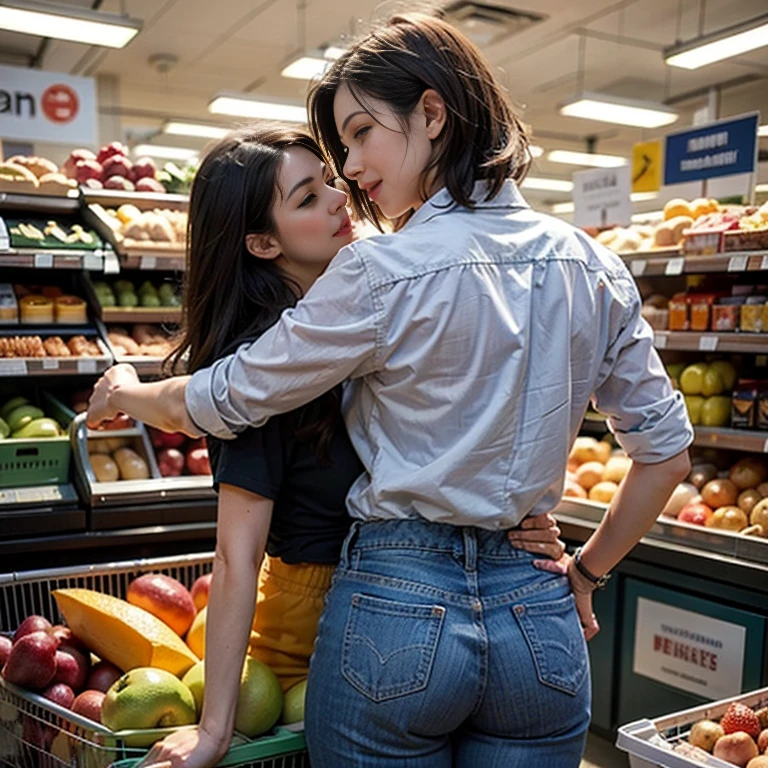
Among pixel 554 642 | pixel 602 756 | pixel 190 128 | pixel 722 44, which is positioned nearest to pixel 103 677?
pixel 554 642

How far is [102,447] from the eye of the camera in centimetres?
344

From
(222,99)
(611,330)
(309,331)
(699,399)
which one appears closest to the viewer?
(309,331)

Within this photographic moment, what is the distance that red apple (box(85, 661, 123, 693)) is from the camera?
1592 mm

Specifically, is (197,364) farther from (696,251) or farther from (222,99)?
(222,99)

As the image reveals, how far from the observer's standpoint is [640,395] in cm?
135

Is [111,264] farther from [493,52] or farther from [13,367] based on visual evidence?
[493,52]

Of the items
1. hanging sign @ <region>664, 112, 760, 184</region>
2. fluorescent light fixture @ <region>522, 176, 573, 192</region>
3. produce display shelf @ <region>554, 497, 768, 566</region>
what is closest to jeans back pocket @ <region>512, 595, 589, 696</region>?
produce display shelf @ <region>554, 497, 768, 566</region>

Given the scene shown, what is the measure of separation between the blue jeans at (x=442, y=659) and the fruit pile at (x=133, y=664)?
0.23 meters

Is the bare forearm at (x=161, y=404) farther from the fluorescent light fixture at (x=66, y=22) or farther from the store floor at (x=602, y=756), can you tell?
the fluorescent light fixture at (x=66, y=22)

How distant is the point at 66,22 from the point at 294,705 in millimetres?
6083

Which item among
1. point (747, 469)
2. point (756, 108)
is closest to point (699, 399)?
point (747, 469)

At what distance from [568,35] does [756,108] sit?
13.1 ft

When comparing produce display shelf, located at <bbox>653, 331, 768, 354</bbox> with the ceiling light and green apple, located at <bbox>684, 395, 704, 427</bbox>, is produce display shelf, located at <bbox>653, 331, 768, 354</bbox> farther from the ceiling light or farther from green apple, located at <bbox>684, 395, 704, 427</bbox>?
the ceiling light

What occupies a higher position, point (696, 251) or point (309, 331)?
point (696, 251)
